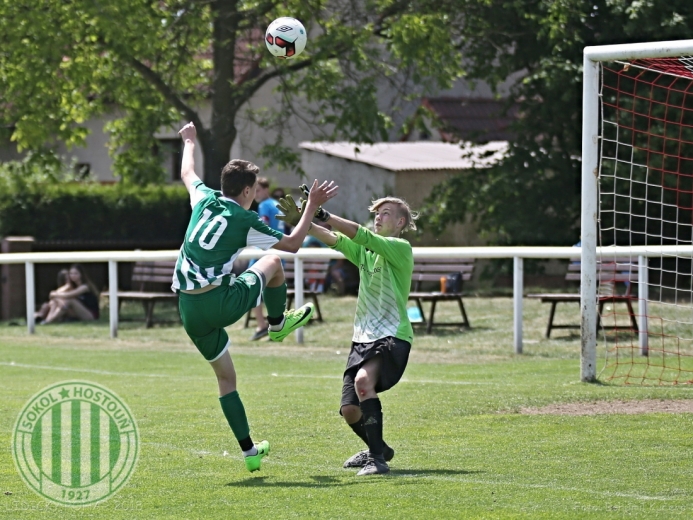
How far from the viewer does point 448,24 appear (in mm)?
21312

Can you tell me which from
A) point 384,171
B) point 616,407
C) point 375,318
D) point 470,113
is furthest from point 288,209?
point 470,113

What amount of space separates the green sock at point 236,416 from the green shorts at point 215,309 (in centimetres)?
29

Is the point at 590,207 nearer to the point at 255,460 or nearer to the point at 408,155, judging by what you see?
the point at 255,460

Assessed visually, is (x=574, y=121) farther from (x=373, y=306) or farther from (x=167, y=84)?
(x=373, y=306)

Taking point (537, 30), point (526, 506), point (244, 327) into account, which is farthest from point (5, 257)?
point (526, 506)

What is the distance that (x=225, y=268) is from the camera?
6.73 m

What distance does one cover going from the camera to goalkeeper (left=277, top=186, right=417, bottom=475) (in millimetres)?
6809

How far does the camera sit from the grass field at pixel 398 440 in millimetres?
5887

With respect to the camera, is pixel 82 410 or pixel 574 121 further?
pixel 574 121

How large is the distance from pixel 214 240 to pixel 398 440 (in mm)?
2241

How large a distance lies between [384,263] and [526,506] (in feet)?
6.44

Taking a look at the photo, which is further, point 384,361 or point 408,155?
point 408,155

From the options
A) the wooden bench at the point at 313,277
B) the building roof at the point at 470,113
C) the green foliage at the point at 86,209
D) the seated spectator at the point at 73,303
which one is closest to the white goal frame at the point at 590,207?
the wooden bench at the point at 313,277

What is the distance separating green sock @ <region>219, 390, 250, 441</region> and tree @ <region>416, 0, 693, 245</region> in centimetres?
1471
